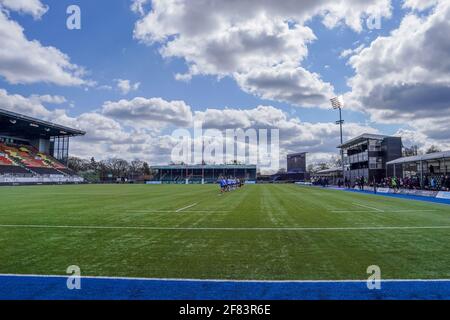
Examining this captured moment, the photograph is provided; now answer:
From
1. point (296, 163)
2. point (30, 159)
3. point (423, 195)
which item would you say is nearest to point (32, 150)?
point (30, 159)

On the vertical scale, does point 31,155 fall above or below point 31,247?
above

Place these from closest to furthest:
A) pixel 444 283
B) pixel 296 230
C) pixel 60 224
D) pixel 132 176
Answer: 1. pixel 444 283
2. pixel 296 230
3. pixel 60 224
4. pixel 132 176

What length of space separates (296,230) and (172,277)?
215 inches

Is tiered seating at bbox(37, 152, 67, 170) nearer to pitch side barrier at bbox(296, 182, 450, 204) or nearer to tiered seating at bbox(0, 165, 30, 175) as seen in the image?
tiered seating at bbox(0, 165, 30, 175)

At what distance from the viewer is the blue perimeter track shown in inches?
175

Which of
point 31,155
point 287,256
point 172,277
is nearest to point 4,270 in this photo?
point 172,277

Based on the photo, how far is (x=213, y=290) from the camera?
4.66 m

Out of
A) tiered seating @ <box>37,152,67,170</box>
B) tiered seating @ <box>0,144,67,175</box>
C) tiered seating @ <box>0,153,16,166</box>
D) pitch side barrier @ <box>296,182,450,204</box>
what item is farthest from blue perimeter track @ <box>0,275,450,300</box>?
tiered seating @ <box>37,152,67,170</box>

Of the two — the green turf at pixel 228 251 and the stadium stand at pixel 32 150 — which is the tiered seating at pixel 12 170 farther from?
the green turf at pixel 228 251

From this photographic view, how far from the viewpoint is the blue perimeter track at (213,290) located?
4.45 meters

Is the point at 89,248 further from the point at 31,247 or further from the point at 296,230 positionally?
the point at 296,230

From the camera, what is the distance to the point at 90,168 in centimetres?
13912

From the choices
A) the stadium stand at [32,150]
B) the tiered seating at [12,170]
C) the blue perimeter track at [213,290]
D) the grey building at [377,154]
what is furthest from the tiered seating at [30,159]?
the blue perimeter track at [213,290]
